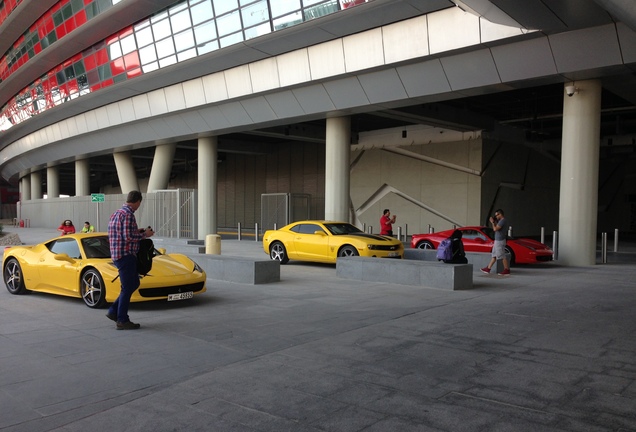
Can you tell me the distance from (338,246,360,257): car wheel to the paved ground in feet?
15.6

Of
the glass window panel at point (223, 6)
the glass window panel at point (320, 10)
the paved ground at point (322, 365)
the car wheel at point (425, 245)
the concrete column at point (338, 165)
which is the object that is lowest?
the paved ground at point (322, 365)

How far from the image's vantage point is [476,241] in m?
16.9

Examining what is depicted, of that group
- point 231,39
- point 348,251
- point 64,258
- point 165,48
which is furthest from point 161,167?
point 64,258

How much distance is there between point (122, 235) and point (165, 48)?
19927 millimetres

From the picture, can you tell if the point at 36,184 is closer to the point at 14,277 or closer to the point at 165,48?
the point at 165,48

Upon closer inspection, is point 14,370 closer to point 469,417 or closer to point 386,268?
point 469,417

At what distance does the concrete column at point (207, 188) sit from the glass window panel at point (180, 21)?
673 cm

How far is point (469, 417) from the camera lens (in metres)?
4.17

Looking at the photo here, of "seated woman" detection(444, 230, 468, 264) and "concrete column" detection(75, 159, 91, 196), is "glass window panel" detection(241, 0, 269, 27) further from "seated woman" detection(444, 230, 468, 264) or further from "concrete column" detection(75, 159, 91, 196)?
"concrete column" detection(75, 159, 91, 196)

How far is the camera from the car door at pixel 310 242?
15383 millimetres

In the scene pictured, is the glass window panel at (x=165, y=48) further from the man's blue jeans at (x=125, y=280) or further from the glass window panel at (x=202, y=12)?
the man's blue jeans at (x=125, y=280)

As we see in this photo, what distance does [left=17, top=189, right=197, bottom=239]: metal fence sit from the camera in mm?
21375

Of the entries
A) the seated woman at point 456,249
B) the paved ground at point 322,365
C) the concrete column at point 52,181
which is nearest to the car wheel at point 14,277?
the paved ground at point 322,365

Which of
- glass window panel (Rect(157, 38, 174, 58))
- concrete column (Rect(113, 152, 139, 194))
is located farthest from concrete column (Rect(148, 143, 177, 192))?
glass window panel (Rect(157, 38, 174, 58))
